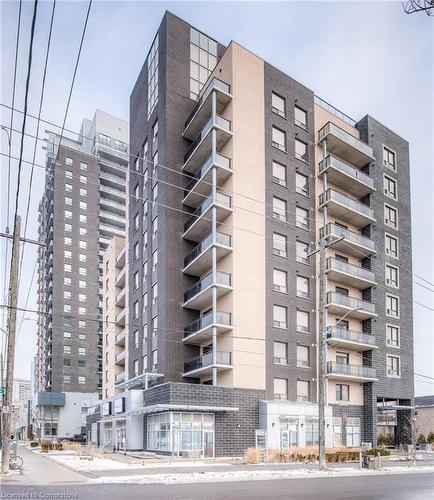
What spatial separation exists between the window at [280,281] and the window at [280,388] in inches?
285

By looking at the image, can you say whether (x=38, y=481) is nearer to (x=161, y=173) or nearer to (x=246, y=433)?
(x=246, y=433)

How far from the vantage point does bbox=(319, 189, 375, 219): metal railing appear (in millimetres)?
49281

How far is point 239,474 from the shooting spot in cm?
2442

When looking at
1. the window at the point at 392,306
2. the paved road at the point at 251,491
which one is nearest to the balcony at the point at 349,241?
the window at the point at 392,306

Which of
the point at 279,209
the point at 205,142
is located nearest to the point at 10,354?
the point at 205,142

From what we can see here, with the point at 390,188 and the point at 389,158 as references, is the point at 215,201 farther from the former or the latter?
the point at 389,158

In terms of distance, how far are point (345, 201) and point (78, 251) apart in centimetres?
7118

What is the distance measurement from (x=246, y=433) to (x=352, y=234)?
2065 cm

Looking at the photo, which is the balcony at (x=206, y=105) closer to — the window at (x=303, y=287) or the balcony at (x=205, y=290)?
the balcony at (x=205, y=290)

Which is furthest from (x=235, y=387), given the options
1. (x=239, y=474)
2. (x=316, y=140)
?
(x=316, y=140)

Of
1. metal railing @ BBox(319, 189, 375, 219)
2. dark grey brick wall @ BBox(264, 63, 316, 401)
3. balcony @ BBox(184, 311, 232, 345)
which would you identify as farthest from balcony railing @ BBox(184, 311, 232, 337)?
metal railing @ BBox(319, 189, 375, 219)

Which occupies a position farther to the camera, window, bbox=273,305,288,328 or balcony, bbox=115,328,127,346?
balcony, bbox=115,328,127,346

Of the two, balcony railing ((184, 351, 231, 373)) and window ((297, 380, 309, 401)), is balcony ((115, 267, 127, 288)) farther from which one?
window ((297, 380, 309, 401))

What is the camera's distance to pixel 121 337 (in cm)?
6169
